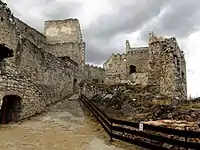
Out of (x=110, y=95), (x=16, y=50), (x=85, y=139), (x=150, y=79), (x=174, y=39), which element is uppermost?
(x=174, y=39)

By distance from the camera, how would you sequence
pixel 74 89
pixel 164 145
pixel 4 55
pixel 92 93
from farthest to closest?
1. pixel 74 89
2. pixel 92 93
3. pixel 4 55
4. pixel 164 145

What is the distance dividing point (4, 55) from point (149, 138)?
25.0 feet

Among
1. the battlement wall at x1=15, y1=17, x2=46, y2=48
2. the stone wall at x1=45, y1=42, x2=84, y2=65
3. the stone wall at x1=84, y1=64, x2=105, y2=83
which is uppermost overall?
the battlement wall at x1=15, y1=17, x2=46, y2=48

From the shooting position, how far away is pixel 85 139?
8430mm

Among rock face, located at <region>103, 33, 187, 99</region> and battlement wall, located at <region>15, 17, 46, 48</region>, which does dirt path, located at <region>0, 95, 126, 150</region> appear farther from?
battlement wall, located at <region>15, 17, 46, 48</region>

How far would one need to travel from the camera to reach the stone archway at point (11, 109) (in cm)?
1200

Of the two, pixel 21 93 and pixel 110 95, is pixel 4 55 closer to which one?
pixel 21 93

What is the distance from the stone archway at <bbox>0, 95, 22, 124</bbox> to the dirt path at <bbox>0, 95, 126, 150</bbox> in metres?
0.66

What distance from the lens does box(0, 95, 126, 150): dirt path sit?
7.31 meters

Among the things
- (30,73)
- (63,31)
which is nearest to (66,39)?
(63,31)

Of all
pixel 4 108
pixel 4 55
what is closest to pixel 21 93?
pixel 4 108

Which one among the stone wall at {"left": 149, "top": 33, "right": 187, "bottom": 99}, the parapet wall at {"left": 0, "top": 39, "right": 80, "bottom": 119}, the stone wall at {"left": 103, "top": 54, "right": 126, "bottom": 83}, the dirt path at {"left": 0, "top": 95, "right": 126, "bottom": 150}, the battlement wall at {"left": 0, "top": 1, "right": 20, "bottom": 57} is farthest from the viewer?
the stone wall at {"left": 103, "top": 54, "right": 126, "bottom": 83}

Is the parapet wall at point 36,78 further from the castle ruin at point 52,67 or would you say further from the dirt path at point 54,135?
the dirt path at point 54,135

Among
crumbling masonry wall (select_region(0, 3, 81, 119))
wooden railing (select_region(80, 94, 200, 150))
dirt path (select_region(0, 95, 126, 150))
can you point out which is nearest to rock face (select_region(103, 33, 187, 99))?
crumbling masonry wall (select_region(0, 3, 81, 119))
